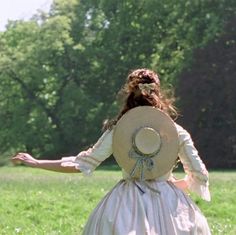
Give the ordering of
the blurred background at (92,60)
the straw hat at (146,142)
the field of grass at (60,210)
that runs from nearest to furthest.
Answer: the straw hat at (146,142), the field of grass at (60,210), the blurred background at (92,60)

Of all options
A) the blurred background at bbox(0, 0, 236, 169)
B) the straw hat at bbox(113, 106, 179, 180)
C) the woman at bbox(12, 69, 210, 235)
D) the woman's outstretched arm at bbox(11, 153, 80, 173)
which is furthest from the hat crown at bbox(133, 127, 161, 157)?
the blurred background at bbox(0, 0, 236, 169)

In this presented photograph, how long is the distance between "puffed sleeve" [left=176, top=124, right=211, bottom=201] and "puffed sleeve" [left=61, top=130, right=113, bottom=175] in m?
0.44

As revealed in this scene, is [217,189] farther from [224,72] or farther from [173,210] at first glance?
[224,72]

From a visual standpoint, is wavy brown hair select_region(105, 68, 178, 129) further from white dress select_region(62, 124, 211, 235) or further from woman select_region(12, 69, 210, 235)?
white dress select_region(62, 124, 211, 235)

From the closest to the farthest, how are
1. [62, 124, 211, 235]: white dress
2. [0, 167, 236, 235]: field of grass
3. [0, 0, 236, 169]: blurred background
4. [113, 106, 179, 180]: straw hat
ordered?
[62, 124, 211, 235]: white dress → [113, 106, 179, 180]: straw hat → [0, 167, 236, 235]: field of grass → [0, 0, 236, 169]: blurred background

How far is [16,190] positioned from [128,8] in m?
34.1

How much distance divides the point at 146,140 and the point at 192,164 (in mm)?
330

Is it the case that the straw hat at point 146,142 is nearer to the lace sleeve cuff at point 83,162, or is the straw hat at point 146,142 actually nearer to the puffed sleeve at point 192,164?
the puffed sleeve at point 192,164

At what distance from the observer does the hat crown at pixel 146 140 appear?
5.86m

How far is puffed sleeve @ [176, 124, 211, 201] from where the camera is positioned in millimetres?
5871

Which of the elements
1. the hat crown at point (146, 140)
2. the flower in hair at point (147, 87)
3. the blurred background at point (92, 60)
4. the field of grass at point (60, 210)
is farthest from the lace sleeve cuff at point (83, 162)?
the blurred background at point (92, 60)

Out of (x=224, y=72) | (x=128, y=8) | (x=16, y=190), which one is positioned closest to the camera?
(x=16, y=190)

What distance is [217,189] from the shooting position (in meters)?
17.9

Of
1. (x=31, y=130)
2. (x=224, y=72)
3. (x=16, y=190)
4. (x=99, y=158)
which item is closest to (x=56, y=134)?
(x=31, y=130)
